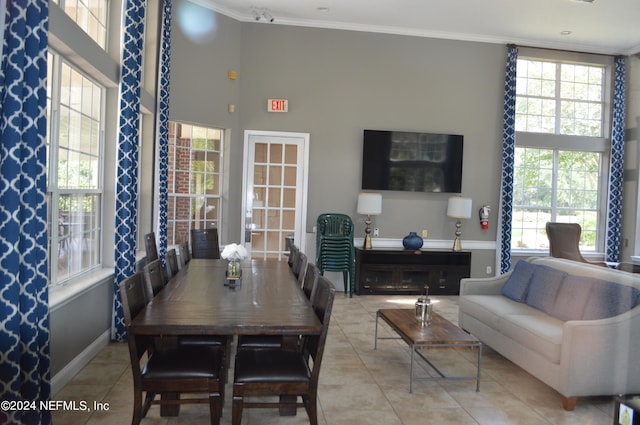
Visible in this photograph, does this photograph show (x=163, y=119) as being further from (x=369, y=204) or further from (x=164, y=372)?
(x=164, y=372)

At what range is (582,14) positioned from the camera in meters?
6.35

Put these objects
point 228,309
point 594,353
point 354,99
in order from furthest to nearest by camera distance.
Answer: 1. point 354,99
2. point 594,353
3. point 228,309

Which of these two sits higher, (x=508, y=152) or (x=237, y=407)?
(x=508, y=152)

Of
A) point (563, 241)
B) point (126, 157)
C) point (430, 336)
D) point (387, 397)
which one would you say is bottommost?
point (387, 397)

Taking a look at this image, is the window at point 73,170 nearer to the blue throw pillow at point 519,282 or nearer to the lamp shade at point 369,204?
the lamp shade at point 369,204

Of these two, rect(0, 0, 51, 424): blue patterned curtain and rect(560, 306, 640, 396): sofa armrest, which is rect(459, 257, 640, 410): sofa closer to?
rect(560, 306, 640, 396): sofa armrest

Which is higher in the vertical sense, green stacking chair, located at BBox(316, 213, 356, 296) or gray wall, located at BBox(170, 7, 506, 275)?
gray wall, located at BBox(170, 7, 506, 275)

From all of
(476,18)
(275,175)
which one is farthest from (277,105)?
(476,18)

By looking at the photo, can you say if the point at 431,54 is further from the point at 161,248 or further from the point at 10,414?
the point at 10,414

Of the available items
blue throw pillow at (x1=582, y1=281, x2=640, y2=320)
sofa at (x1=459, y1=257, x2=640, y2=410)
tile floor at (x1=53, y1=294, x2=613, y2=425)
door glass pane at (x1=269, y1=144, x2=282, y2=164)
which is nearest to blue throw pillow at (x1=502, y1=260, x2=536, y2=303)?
sofa at (x1=459, y1=257, x2=640, y2=410)

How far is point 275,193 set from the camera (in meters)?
7.09

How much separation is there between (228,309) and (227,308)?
0.08 ft

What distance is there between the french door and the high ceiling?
5.46 feet

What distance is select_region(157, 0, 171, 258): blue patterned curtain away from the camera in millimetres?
5297
